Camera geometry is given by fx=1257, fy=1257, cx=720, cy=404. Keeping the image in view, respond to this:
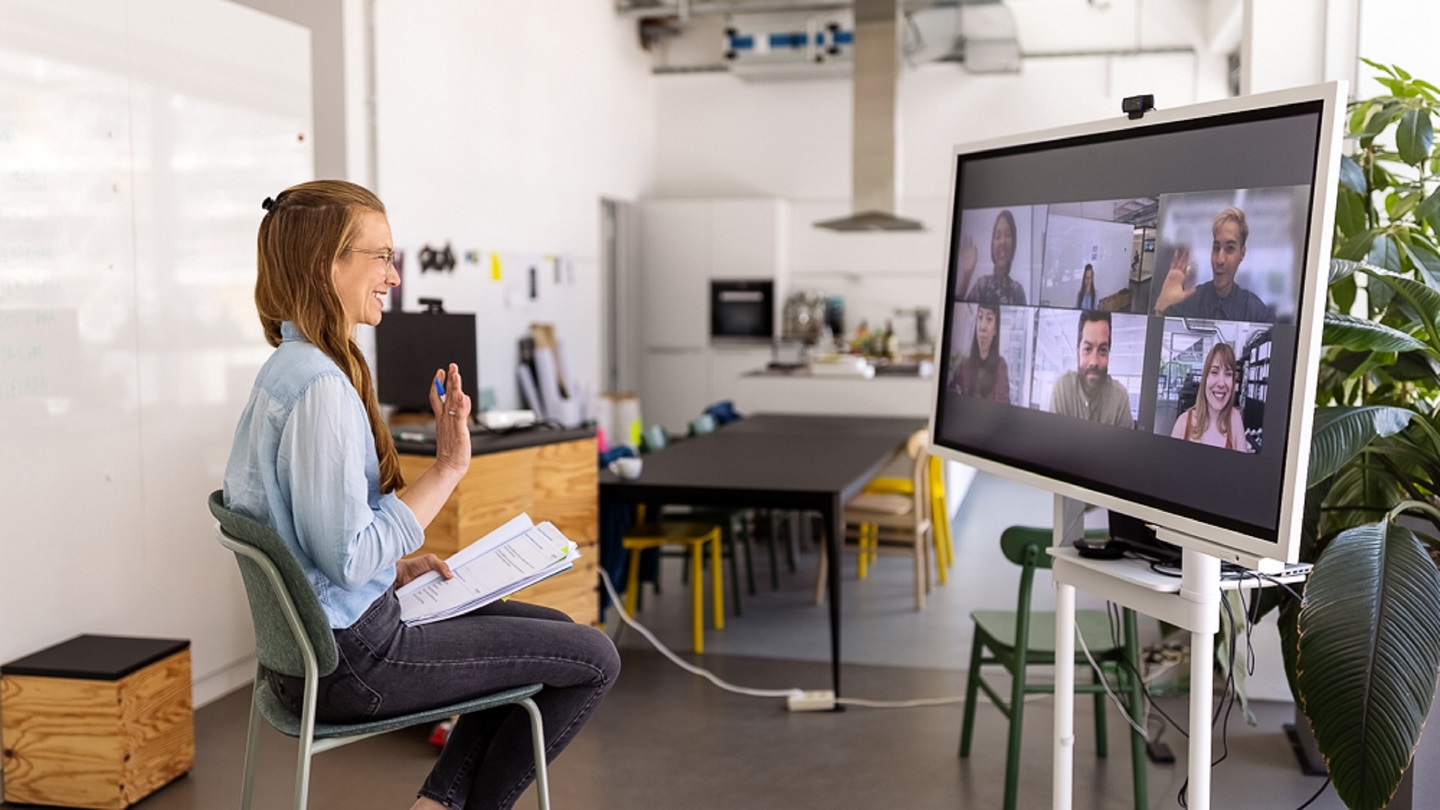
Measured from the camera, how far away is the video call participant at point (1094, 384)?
2.30m

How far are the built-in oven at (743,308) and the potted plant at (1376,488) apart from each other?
5805mm

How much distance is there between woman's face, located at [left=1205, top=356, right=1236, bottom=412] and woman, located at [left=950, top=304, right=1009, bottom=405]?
0.64 m

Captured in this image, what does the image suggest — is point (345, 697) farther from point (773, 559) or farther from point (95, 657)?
point (773, 559)

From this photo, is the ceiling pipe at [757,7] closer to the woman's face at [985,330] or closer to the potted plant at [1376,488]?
the potted plant at [1376,488]

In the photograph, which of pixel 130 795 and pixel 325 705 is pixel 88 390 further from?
pixel 325 705

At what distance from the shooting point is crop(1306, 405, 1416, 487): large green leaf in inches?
97.0

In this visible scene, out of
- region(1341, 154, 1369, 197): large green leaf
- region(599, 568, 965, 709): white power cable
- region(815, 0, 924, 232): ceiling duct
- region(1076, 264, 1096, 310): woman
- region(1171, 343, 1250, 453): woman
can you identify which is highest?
region(815, 0, 924, 232): ceiling duct

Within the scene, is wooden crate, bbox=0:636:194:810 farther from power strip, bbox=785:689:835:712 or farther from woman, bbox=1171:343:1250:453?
woman, bbox=1171:343:1250:453

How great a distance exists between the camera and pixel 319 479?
6.72ft

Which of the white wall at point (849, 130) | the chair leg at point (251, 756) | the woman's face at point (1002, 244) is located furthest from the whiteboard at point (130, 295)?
the white wall at point (849, 130)

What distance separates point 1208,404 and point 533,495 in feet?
7.49

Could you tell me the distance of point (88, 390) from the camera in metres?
3.55

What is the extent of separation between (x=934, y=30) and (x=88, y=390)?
675 centimetres

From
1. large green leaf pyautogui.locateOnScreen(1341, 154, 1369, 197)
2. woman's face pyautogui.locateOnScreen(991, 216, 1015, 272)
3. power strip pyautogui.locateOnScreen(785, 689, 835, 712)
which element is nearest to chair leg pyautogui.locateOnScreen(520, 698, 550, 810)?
woman's face pyautogui.locateOnScreen(991, 216, 1015, 272)
